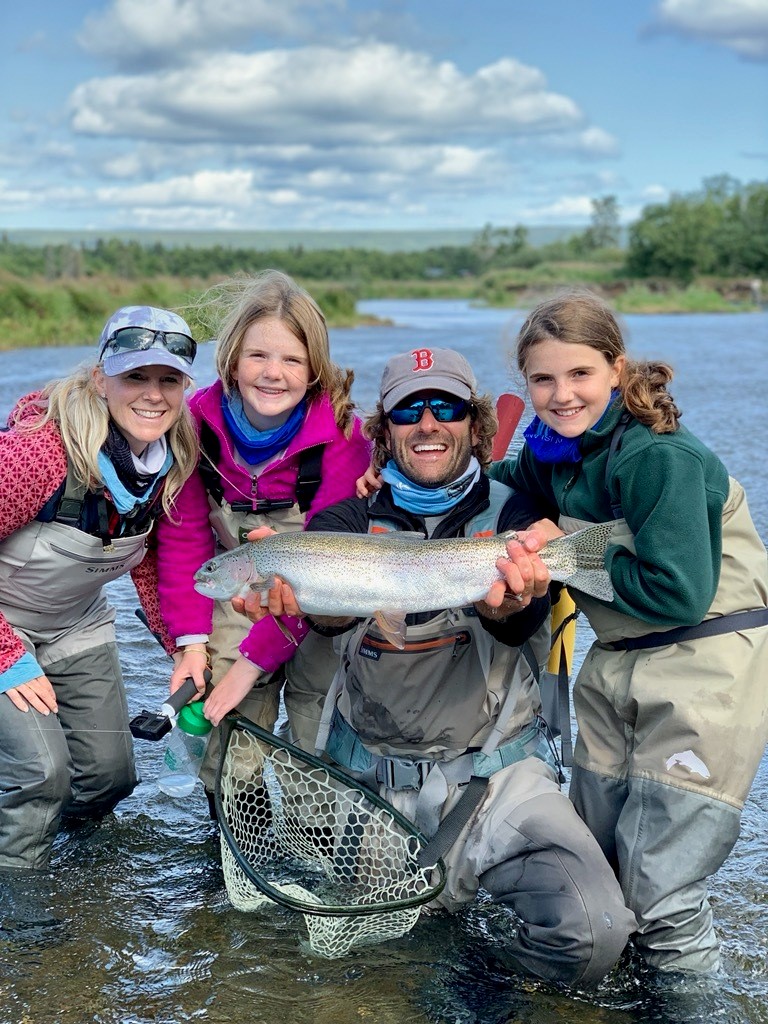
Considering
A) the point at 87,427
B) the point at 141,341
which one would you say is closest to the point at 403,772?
the point at 87,427

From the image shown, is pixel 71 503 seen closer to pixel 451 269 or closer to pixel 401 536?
pixel 401 536

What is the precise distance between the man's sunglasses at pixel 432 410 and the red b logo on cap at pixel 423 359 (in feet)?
0.38

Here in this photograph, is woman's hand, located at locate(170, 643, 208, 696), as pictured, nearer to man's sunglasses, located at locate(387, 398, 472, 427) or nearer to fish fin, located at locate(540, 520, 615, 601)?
man's sunglasses, located at locate(387, 398, 472, 427)

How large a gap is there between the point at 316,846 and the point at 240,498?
142 cm

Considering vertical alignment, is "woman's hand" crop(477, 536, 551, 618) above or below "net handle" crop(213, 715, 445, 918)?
above

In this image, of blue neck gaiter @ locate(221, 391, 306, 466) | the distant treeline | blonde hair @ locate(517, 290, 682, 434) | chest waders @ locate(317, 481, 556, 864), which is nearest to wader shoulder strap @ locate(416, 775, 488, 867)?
chest waders @ locate(317, 481, 556, 864)

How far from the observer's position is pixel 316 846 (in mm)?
4223

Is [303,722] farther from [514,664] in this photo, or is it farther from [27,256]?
[27,256]

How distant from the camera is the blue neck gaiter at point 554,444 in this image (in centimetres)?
364

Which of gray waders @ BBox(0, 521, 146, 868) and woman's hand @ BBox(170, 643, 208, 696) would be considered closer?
gray waders @ BBox(0, 521, 146, 868)

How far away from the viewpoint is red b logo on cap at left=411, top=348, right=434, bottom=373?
3820 millimetres

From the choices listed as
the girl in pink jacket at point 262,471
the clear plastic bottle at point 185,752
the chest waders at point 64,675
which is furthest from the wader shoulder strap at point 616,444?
the clear plastic bottle at point 185,752

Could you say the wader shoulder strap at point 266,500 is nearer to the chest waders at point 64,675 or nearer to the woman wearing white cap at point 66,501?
the woman wearing white cap at point 66,501

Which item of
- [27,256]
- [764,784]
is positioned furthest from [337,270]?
[764,784]
